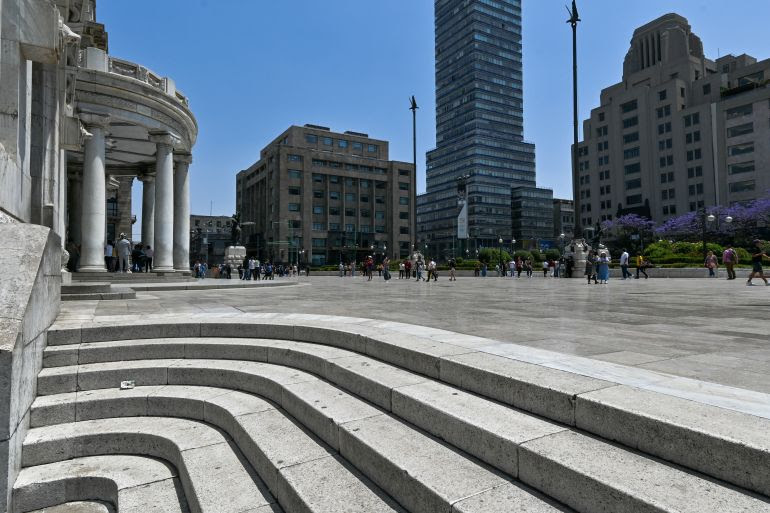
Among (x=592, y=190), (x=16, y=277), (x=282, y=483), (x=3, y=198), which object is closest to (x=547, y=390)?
(x=282, y=483)

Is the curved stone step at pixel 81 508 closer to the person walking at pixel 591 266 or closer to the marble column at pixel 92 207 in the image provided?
the marble column at pixel 92 207

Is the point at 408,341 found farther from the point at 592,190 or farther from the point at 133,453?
the point at 592,190

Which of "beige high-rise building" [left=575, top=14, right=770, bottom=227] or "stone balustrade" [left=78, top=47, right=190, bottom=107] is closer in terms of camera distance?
"stone balustrade" [left=78, top=47, right=190, bottom=107]

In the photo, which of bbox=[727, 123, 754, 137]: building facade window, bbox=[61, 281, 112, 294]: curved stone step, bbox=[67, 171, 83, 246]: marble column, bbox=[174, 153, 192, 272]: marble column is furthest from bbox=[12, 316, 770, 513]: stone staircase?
bbox=[727, 123, 754, 137]: building facade window

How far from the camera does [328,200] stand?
92750 millimetres

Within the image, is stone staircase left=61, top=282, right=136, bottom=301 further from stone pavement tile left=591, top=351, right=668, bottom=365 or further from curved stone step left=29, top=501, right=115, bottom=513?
stone pavement tile left=591, top=351, right=668, bottom=365

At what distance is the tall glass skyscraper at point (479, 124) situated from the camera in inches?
5295

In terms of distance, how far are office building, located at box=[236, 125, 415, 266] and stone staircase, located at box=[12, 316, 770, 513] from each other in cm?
7981

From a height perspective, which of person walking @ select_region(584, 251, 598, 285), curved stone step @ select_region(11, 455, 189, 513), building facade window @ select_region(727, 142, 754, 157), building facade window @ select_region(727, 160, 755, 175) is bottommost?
curved stone step @ select_region(11, 455, 189, 513)

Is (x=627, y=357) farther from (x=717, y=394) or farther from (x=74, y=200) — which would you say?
(x=74, y=200)

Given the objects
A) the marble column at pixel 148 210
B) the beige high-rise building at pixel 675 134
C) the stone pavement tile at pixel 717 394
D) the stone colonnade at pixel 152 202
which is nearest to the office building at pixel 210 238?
the marble column at pixel 148 210

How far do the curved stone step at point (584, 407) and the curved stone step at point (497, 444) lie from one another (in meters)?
0.03

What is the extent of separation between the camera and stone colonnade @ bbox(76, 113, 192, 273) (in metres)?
17.8

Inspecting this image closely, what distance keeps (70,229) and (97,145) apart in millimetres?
10808
